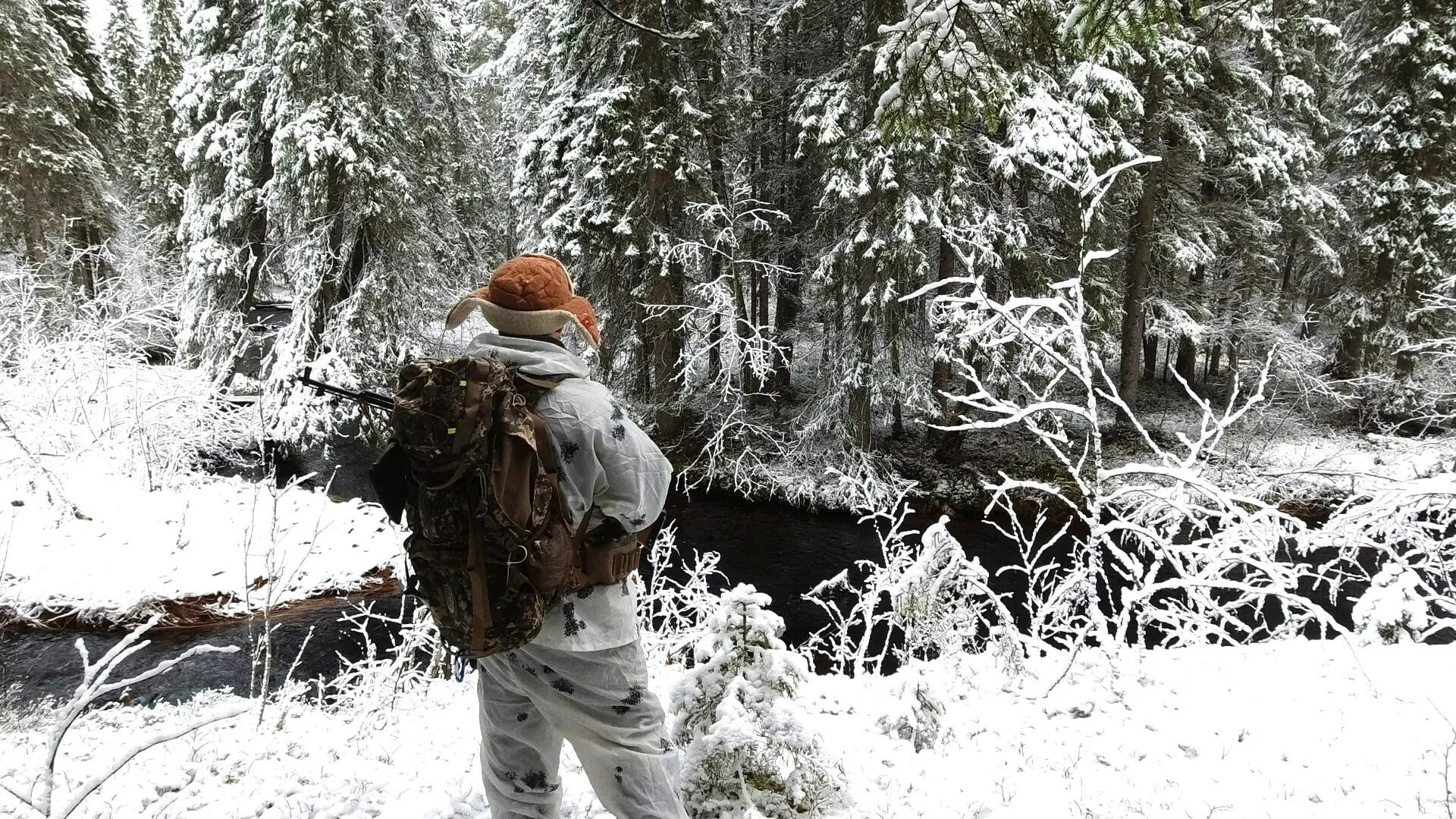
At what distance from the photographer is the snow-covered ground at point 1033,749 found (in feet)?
8.95

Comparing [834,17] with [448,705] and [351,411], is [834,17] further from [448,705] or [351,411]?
[448,705]

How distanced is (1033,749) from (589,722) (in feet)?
7.06

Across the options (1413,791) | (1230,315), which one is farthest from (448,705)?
(1230,315)

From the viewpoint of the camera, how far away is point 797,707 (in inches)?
110

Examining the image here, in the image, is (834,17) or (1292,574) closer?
(1292,574)

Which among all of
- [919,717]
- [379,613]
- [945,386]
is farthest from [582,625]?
[945,386]

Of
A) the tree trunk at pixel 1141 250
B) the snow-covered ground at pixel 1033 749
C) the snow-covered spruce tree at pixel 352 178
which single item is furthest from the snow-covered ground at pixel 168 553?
the tree trunk at pixel 1141 250

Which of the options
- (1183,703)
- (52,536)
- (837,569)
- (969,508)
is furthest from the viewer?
(969,508)

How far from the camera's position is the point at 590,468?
2086mm

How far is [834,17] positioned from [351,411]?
11.1 m

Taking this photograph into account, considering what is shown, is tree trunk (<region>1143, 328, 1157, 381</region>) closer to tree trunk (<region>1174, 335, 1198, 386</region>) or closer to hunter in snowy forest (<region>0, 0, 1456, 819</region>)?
tree trunk (<region>1174, 335, 1198, 386</region>)

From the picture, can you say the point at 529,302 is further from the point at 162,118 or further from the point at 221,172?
the point at 162,118

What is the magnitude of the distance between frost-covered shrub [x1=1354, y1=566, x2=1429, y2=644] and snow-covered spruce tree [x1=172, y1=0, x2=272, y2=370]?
1453cm

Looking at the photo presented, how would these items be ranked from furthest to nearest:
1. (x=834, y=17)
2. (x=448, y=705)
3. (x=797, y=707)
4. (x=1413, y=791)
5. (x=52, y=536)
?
1. (x=834, y=17)
2. (x=52, y=536)
3. (x=448, y=705)
4. (x=797, y=707)
5. (x=1413, y=791)
